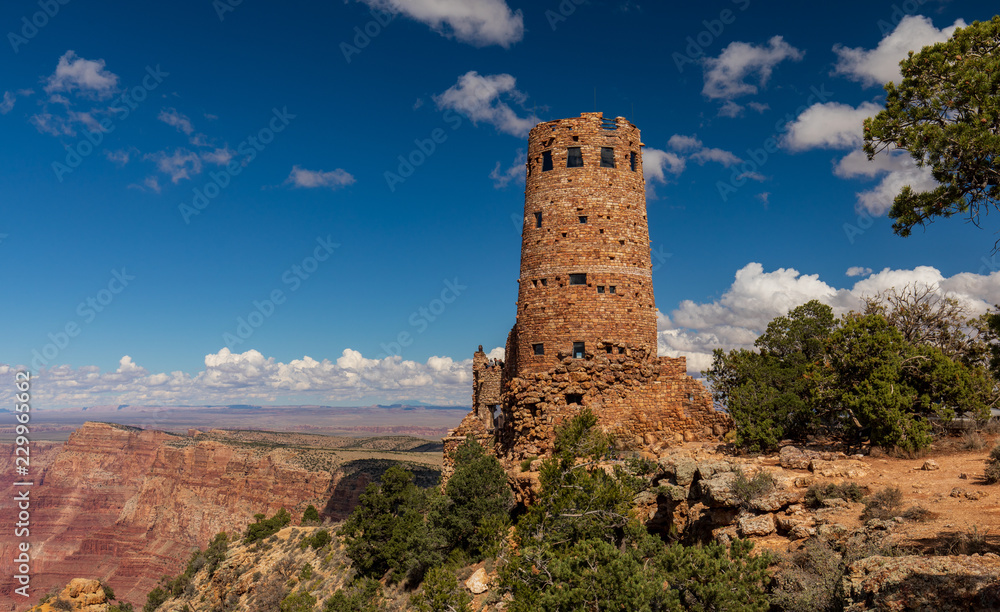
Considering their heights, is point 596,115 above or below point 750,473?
above

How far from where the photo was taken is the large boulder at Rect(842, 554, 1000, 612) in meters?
5.77

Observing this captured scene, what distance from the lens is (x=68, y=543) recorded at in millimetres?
119688

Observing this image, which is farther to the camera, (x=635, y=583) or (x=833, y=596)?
(x=635, y=583)

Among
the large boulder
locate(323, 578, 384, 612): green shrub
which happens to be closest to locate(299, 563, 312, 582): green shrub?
locate(323, 578, 384, 612): green shrub

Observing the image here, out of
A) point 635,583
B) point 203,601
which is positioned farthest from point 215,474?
point 635,583

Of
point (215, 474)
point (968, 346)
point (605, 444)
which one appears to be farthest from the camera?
point (215, 474)

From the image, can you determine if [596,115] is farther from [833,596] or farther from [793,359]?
[833,596]

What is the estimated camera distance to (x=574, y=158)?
21.1 metres

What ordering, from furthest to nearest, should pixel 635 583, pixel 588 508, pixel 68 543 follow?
pixel 68 543, pixel 588 508, pixel 635 583

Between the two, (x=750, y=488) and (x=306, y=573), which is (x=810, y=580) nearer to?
(x=750, y=488)

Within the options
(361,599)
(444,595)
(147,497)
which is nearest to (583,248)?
(444,595)

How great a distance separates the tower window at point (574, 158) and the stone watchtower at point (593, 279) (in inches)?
1.5

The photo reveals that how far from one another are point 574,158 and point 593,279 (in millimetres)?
4754

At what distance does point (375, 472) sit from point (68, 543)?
290 feet
